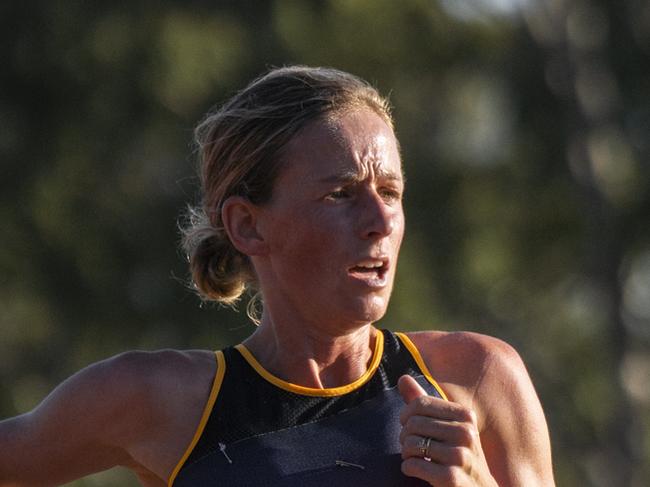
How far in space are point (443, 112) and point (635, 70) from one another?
7.48 ft

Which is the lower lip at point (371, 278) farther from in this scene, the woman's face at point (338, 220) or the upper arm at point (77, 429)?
the upper arm at point (77, 429)

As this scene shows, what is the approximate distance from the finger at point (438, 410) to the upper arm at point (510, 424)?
9.8 inches

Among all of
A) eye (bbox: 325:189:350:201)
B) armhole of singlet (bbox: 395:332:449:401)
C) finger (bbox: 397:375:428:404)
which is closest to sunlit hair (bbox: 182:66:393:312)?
eye (bbox: 325:189:350:201)

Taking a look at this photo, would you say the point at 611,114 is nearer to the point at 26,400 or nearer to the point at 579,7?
the point at 579,7

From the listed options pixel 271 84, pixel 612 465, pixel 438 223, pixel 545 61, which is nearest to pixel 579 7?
pixel 545 61

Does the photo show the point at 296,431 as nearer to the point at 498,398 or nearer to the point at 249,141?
the point at 498,398

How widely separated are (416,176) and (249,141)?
912cm

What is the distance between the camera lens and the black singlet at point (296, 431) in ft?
8.79

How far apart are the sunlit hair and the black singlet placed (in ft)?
0.92

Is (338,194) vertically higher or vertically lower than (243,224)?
higher

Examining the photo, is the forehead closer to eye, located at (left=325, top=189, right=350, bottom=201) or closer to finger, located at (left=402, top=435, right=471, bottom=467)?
eye, located at (left=325, top=189, right=350, bottom=201)

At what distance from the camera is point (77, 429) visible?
2844mm

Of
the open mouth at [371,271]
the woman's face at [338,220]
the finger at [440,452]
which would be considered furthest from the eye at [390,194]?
the finger at [440,452]

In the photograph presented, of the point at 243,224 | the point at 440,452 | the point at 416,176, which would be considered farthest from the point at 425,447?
the point at 416,176
